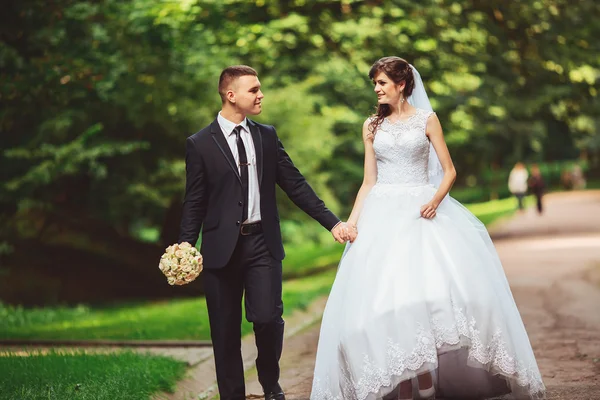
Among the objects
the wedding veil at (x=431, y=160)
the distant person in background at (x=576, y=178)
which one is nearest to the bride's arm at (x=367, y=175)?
the wedding veil at (x=431, y=160)

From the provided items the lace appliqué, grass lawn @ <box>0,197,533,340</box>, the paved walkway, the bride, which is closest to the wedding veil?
the bride

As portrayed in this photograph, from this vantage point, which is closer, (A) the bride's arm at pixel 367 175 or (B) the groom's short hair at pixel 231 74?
(B) the groom's short hair at pixel 231 74

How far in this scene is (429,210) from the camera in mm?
6645

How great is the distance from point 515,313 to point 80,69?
8130 mm

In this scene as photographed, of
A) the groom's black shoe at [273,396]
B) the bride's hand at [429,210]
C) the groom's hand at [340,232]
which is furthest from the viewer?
the groom's hand at [340,232]

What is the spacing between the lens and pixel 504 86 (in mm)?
20719

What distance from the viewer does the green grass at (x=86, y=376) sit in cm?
683

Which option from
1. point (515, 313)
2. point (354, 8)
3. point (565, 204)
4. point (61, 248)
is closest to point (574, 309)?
point (515, 313)

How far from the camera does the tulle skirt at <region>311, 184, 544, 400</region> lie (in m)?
6.16

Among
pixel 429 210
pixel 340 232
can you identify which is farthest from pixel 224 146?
pixel 429 210

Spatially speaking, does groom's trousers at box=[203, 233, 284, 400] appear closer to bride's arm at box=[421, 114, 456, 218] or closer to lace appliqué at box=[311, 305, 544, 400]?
lace appliqué at box=[311, 305, 544, 400]

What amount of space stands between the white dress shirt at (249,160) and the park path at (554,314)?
1.70 meters

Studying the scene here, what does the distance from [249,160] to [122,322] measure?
6770mm

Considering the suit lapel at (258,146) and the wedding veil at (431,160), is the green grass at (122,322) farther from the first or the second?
the suit lapel at (258,146)
